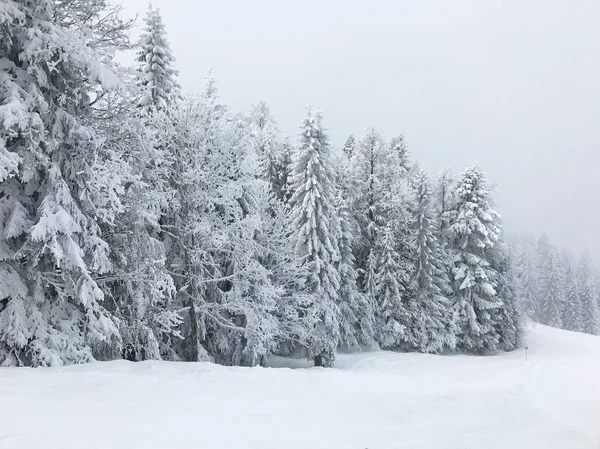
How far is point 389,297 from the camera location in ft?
92.9

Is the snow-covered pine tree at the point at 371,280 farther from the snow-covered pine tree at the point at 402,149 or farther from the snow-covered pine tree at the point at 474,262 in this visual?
the snow-covered pine tree at the point at 402,149

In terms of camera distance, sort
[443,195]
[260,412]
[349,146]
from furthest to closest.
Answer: [349,146] < [443,195] < [260,412]

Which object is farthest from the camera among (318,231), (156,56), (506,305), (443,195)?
(443,195)

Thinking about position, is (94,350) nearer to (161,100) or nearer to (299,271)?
(161,100)

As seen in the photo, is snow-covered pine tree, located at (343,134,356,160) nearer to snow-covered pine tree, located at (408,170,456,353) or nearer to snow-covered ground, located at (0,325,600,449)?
snow-covered pine tree, located at (408,170,456,353)

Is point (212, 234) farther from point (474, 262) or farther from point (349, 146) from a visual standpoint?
point (349, 146)

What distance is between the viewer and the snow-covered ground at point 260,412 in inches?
198

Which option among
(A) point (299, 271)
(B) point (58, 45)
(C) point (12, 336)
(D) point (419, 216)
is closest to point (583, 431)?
(C) point (12, 336)

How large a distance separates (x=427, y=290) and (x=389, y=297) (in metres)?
3.25

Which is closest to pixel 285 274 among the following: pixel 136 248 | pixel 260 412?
pixel 136 248

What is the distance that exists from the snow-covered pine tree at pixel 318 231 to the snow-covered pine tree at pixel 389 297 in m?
5.40

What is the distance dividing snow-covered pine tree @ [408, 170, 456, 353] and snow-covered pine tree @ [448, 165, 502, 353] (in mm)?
1119

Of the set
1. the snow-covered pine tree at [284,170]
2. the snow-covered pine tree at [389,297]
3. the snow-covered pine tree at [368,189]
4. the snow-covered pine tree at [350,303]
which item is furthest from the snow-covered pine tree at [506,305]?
the snow-covered pine tree at [284,170]

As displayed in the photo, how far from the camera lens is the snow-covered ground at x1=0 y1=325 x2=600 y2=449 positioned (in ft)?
16.5
